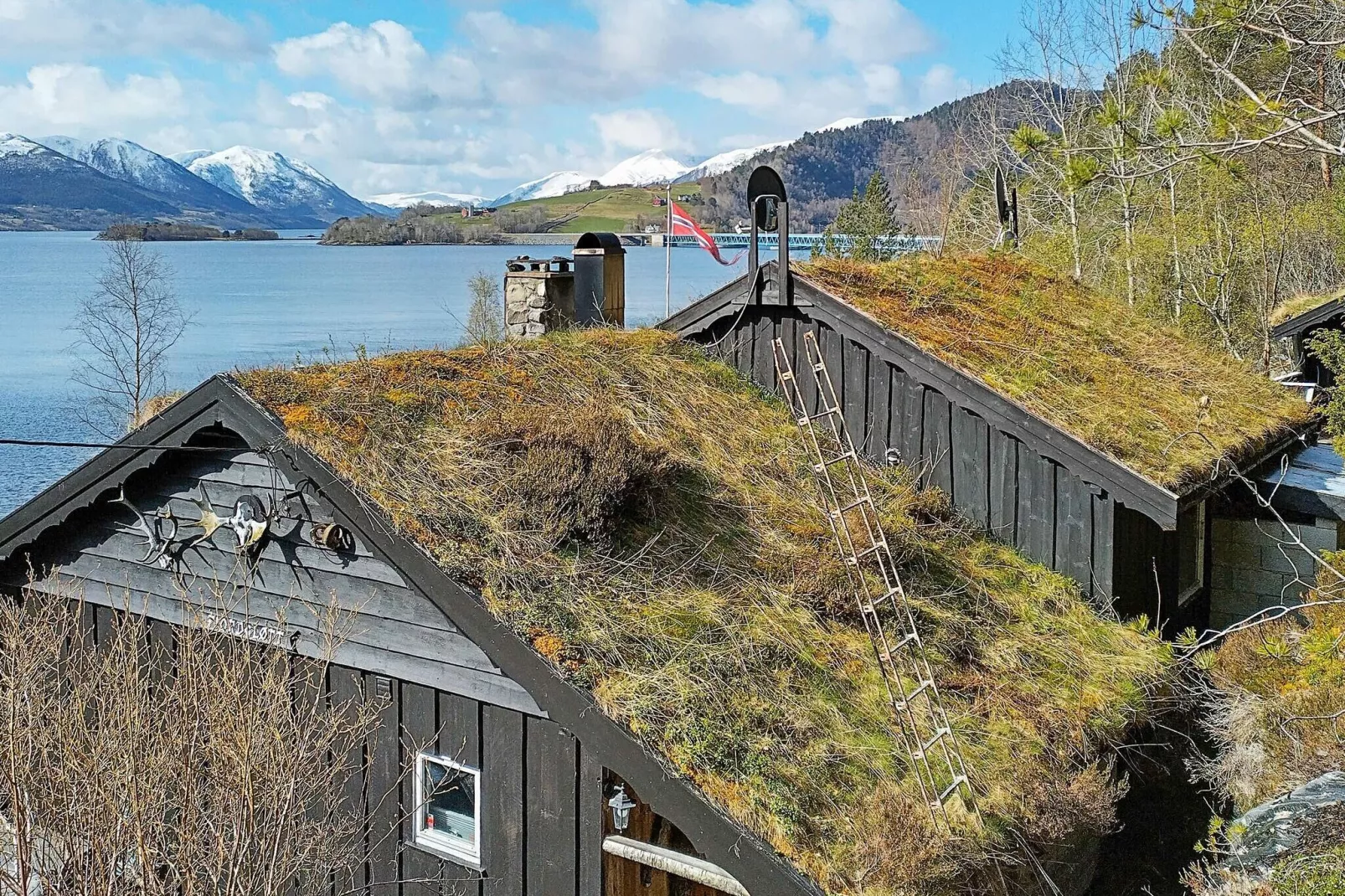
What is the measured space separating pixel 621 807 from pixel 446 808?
6.86ft

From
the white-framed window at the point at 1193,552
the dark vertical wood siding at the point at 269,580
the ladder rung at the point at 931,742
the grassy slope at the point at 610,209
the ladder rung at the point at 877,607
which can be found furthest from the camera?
the grassy slope at the point at 610,209

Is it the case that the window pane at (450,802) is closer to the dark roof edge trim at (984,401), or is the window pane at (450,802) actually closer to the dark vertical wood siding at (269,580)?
the dark vertical wood siding at (269,580)

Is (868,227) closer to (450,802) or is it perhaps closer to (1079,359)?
(1079,359)

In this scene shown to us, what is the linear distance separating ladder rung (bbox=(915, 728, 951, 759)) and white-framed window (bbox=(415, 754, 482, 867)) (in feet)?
11.2

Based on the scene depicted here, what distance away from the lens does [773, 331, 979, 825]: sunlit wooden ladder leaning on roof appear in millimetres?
7293

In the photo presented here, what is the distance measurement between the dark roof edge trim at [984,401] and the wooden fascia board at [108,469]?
5.75 m

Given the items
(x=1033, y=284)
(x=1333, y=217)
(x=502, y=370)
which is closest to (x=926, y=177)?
(x=1333, y=217)

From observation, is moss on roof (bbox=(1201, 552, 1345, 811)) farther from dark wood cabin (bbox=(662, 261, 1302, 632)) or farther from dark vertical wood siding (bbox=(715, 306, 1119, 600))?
dark vertical wood siding (bbox=(715, 306, 1119, 600))

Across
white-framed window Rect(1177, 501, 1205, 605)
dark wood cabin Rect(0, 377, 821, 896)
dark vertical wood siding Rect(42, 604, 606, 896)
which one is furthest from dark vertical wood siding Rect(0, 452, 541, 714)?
white-framed window Rect(1177, 501, 1205, 605)

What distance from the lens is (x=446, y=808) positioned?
906 cm

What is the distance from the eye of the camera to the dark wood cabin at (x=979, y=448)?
34.8 feet

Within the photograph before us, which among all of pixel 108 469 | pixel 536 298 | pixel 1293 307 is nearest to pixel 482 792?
pixel 108 469

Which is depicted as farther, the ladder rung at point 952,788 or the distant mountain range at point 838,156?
the distant mountain range at point 838,156

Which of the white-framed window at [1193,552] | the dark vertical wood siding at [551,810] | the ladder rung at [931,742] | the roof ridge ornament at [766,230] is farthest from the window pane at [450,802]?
the white-framed window at [1193,552]
